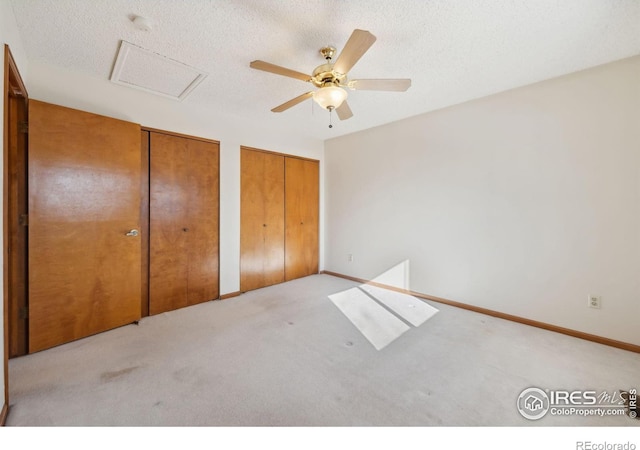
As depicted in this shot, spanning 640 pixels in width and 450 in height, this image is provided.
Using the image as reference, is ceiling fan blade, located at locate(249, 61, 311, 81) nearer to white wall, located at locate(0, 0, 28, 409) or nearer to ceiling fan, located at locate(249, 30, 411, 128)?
ceiling fan, located at locate(249, 30, 411, 128)

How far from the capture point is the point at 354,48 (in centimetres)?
159

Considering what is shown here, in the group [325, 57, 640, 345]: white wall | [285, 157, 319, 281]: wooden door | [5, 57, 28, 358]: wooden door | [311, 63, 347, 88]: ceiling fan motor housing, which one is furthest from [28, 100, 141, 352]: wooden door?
[325, 57, 640, 345]: white wall

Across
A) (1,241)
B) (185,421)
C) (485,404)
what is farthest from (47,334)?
(485,404)

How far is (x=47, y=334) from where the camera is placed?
218cm

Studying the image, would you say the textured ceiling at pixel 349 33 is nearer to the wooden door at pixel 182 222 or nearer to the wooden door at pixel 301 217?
the wooden door at pixel 182 222

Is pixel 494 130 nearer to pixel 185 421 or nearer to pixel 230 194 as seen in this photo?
pixel 230 194

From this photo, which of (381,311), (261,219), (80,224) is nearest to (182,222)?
(80,224)

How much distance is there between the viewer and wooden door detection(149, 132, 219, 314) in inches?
115

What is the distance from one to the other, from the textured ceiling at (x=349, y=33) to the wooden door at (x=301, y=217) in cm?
181

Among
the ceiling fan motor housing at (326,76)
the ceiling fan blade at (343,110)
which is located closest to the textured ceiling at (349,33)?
the ceiling fan motor housing at (326,76)

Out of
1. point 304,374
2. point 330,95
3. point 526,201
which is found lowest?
point 304,374

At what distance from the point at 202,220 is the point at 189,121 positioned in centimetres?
123

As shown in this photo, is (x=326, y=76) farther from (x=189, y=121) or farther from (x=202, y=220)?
(x=202, y=220)

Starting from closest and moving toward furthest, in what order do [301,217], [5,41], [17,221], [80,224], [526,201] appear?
[5,41] < [17,221] < [80,224] < [526,201] < [301,217]
